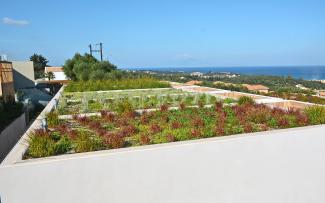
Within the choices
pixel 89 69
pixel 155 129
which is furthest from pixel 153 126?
pixel 89 69

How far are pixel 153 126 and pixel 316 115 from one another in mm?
3082

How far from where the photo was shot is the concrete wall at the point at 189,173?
350 centimetres

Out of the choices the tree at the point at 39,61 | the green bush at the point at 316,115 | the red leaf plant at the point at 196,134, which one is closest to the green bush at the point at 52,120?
the red leaf plant at the point at 196,134

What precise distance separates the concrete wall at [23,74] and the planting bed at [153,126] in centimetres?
2863

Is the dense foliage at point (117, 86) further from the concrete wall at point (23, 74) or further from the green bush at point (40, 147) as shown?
the concrete wall at point (23, 74)

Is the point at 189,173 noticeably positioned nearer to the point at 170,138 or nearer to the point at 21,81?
the point at 170,138

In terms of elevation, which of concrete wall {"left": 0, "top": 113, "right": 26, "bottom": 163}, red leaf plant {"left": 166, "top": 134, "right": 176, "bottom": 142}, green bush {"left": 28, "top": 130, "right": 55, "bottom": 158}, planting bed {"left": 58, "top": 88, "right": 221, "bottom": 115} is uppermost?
green bush {"left": 28, "top": 130, "right": 55, "bottom": 158}

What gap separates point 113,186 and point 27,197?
0.96m

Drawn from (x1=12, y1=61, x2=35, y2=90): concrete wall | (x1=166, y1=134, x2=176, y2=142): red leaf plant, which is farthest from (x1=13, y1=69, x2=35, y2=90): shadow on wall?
(x1=166, y1=134, x2=176, y2=142): red leaf plant

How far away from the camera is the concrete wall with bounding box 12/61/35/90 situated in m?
31.9

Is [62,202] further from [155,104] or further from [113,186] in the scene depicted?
[155,104]

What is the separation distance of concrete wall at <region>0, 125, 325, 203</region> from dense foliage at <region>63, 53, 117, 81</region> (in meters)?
17.7

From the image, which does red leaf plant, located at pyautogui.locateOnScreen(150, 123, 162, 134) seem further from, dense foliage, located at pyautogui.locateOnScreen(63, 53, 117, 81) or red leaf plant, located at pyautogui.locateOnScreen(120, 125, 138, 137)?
dense foliage, located at pyautogui.locateOnScreen(63, 53, 117, 81)

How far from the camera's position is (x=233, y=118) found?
20.7 ft
